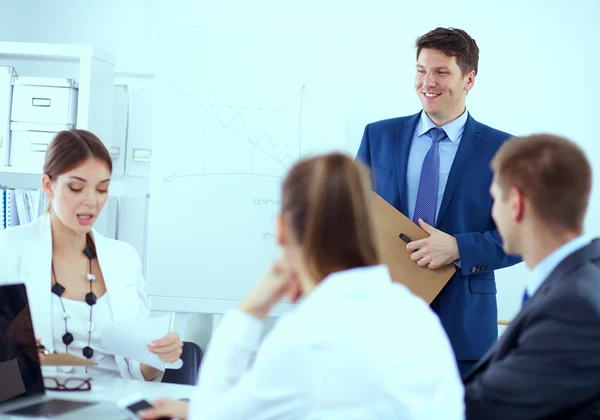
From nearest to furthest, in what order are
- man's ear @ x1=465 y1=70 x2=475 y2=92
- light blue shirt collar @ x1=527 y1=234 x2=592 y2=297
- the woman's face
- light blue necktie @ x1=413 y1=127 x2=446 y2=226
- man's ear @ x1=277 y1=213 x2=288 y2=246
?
man's ear @ x1=277 y1=213 x2=288 y2=246 → light blue shirt collar @ x1=527 y1=234 x2=592 y2=297 → the woman's face → light blue necktie @ x1=413 y1=127 x2=446 y2=226 → man's ear @ x1=465 y1=70 x2=475 y2=92

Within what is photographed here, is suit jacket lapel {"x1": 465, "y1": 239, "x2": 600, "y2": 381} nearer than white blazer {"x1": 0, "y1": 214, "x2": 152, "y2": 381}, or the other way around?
suit jacket lapel {"x1": 465, "y1": 239, "x2": 600, "y2": 381}

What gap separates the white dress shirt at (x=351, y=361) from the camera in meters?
1.06

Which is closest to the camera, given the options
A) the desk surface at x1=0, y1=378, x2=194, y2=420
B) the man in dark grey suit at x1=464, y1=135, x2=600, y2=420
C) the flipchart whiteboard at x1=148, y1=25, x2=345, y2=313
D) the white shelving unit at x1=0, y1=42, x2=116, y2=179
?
the man in dark grey suit at x1=464, y1=135, x2=600, y2=420

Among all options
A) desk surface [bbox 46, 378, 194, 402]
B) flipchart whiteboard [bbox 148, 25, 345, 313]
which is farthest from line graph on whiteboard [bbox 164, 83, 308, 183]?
desk surface [bbox 46, 378, 194, 402]

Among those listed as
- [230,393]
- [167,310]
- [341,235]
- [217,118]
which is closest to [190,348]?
[167,310]

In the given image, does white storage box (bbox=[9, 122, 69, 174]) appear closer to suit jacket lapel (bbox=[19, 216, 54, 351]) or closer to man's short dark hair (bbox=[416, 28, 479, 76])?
suit jacket lapel (bbox=[19, 216, 54, 351])

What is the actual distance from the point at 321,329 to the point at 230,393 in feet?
0.73

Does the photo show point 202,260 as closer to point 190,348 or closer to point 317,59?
point 190,348

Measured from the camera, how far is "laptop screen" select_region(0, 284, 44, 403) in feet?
5.30

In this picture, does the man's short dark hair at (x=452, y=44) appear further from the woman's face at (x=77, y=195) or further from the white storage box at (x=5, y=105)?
the white storage box at (x=5, y=105)

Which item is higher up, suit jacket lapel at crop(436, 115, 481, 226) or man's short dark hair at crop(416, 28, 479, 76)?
man's short dark hair at crop(416, 28, 479, 76)

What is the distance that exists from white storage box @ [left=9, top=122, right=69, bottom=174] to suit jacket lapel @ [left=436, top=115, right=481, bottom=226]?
1787 mm

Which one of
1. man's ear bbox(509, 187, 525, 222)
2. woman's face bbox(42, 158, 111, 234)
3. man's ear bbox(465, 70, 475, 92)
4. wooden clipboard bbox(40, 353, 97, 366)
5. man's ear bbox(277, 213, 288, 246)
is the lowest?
wooden clipboard bbox(40, 353, 97, 366)

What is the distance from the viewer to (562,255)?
1.42 meters
